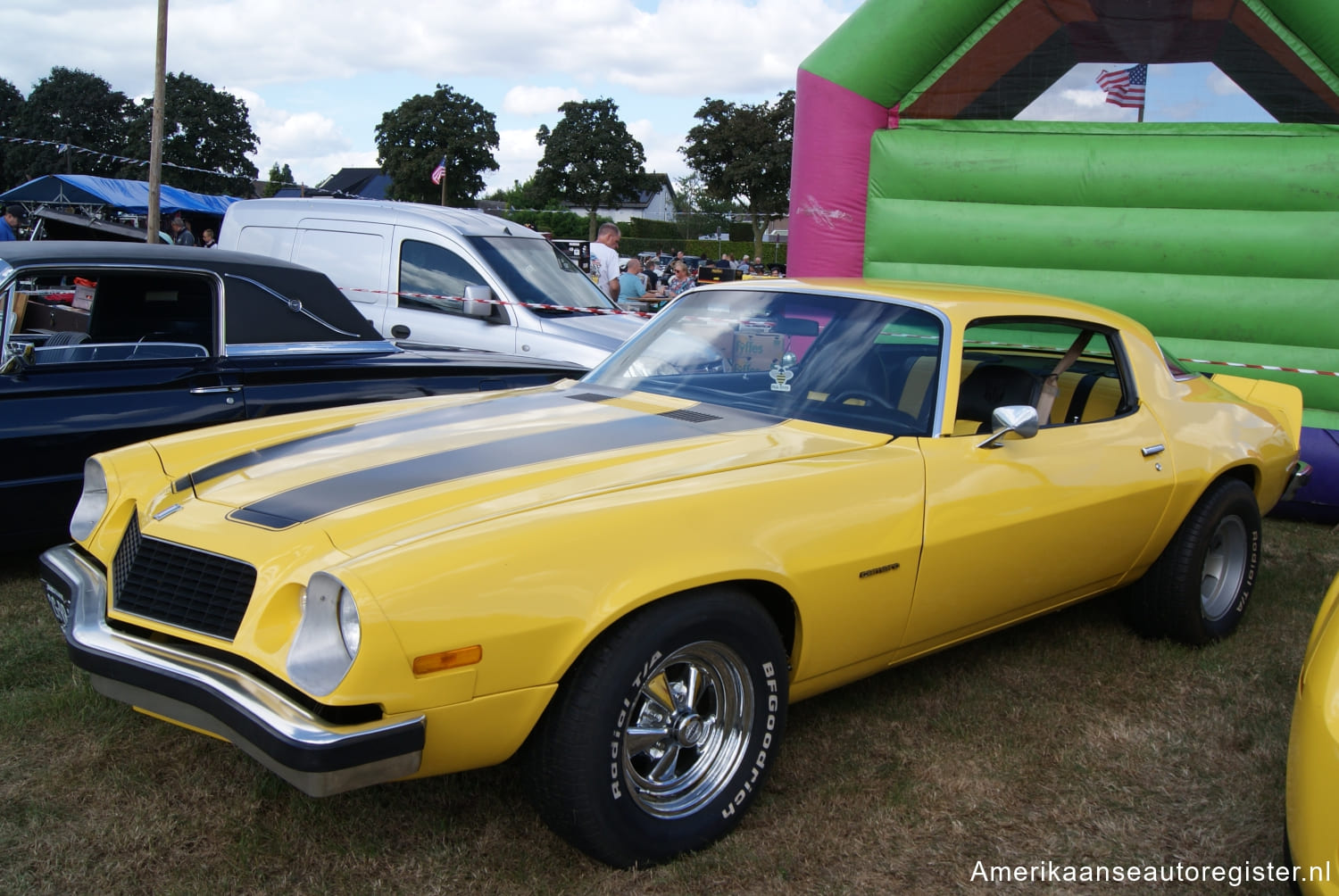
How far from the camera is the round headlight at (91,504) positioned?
2863 mm

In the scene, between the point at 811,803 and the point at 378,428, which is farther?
the point at 378,428

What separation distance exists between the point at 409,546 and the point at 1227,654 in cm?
332

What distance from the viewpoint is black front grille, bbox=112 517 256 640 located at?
2.26m

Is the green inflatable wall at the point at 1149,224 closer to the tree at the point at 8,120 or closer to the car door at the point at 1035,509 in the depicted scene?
the car door at the point at 1035,509

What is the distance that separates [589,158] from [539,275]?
230 ft

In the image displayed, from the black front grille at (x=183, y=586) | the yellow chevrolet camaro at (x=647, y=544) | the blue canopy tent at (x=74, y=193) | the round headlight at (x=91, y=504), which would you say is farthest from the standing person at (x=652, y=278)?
the black front grille at (x=183, y=586)

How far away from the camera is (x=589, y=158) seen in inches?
2948

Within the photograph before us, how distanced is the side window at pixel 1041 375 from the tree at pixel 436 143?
214ft

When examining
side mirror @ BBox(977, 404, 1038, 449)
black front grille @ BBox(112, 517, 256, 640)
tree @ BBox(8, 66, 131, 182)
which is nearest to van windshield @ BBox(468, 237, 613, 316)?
side mirror @ BBox(977, 404, 1038, 449)

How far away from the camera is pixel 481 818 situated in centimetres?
262

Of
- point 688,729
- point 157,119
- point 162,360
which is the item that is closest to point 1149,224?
point 688,729

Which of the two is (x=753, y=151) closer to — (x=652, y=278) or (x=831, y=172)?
(x=652, y=278)

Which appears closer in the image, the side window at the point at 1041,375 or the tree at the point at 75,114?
the side window at the point at 1041,375

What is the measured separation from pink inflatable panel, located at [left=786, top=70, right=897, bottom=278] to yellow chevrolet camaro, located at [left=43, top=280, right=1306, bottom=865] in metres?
3.71
